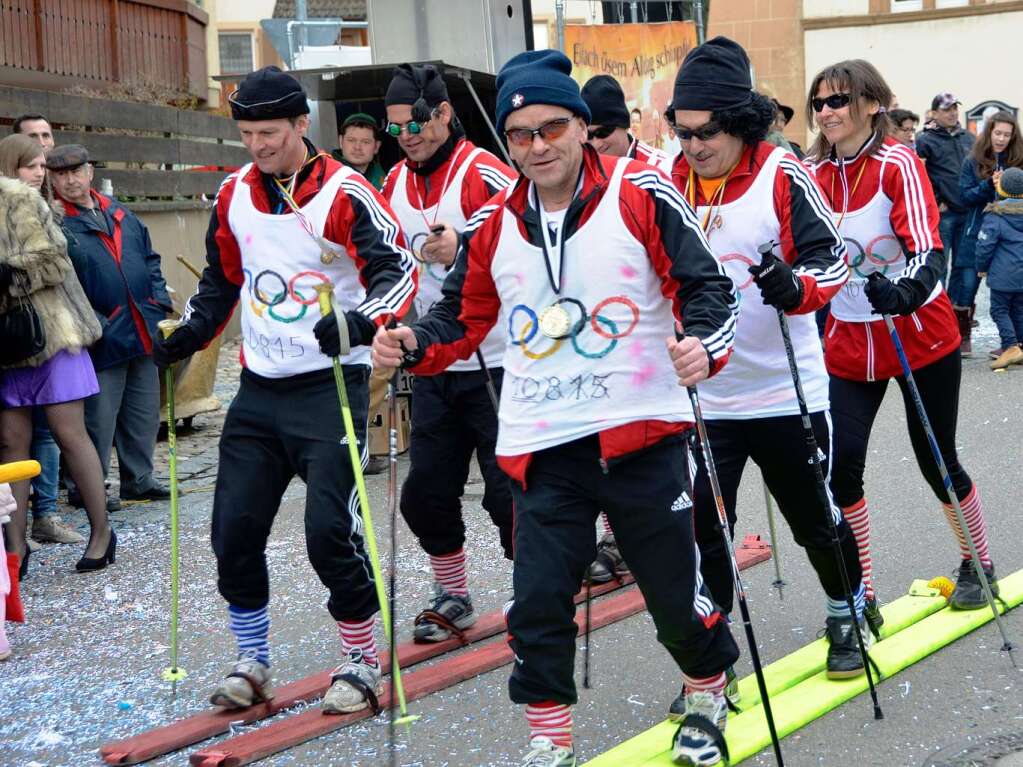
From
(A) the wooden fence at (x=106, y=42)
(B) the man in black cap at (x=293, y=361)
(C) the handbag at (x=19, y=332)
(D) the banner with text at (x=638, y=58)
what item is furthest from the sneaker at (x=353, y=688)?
(A) the wooden fence at (x=106, y=42)

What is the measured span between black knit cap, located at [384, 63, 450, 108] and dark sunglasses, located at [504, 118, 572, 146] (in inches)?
75.9

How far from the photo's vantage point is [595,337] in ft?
12.7

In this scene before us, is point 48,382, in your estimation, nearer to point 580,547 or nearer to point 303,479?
point 303,479

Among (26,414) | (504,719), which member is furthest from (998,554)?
(26,414)

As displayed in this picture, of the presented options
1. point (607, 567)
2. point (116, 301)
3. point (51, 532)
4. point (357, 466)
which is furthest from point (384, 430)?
point (357, 466)

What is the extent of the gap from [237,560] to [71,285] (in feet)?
9.74

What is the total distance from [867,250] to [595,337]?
1.72 m

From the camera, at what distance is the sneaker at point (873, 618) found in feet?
17.2

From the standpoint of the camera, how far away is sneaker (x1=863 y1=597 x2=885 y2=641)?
17.2 feet

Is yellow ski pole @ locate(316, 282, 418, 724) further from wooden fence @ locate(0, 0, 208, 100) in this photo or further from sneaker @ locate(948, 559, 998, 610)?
wooden fence @ locate(0, 0, 208, 100)

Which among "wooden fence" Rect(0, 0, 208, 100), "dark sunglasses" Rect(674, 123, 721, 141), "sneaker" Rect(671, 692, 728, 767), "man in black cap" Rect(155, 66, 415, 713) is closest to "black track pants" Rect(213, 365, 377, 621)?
"man in black cap" Rect(155, 66, 415, 713)

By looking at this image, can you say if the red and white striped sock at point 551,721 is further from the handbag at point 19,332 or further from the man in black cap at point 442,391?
the handbag at point 19,332

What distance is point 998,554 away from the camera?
6.51 m

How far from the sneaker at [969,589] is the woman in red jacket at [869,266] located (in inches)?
10.6
